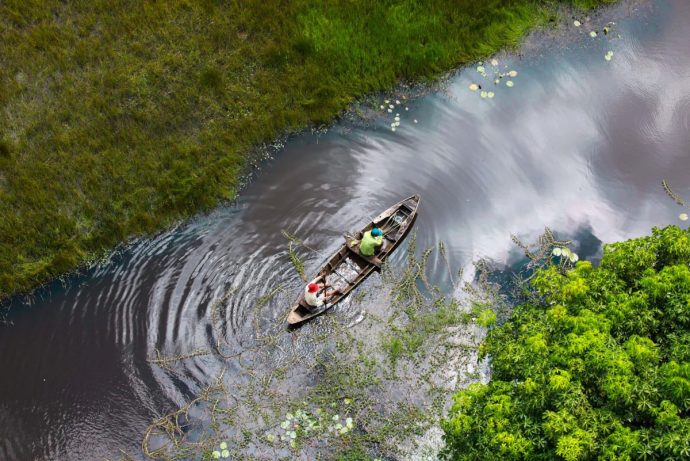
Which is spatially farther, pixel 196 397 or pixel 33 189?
pixel 33 189

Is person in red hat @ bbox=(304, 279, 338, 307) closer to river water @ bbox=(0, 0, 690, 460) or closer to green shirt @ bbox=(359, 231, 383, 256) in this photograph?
river water @ bbox=(0, 0, 690, 460)

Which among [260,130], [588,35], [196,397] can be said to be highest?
[588,35]

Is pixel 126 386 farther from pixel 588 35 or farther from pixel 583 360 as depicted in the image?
pixel 588 35

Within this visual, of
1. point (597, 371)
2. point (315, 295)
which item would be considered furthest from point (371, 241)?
point (597, 371)

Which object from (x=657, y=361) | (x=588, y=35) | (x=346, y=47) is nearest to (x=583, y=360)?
(x=657, y=361)

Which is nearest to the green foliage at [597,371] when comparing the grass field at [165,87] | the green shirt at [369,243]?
the green shirt at [369,243]

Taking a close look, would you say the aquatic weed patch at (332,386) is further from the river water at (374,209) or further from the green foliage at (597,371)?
the green foliage at (597,371)
